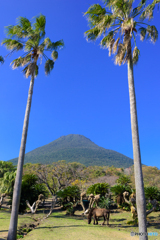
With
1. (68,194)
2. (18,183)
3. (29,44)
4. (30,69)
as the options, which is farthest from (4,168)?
(29,44)

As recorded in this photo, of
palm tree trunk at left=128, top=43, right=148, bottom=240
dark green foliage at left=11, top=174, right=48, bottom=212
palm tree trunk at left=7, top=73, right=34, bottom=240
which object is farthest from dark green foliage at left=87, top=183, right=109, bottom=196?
palm tree trunk at left=128, top=43, right=148, bottom=240

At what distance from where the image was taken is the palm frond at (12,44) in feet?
34.3

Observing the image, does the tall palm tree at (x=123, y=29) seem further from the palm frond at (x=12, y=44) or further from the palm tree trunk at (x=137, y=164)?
the palm frond at (x=12, y=44)

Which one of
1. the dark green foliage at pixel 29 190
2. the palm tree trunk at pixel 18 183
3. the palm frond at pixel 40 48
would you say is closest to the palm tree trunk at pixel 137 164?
the palm tree trunk at pixel 18 183

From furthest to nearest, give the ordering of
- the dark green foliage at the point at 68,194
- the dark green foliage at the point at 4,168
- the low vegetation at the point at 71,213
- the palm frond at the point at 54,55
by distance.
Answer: the dark green foliage at the point at 4,168
the dark green foliage at the point at 68,194
the palm frond at the point at 54,55
the low vegetation at the point at 71,213

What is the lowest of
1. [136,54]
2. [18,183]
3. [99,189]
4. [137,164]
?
[99,189]

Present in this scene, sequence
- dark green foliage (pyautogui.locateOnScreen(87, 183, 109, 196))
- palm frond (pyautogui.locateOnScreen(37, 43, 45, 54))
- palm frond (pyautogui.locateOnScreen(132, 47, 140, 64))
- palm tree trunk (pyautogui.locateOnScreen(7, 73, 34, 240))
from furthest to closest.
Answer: dark green foliage (pyautogui.locateOnScreen(87, 183, 109, 196)) < palm frond (pyautogui.locateOnScreen(37, 43, 45, 54)) < palm frond (pyautogui.locateOnScreen(132, 47, 140, 64)) < palm tree trunk (pyautogui.locateOnScreen(7, 73, 34, 240))

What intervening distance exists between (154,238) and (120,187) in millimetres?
6992

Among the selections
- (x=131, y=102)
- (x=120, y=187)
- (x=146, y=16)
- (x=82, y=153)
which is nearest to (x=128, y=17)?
(x=146, y=16)

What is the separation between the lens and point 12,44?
10461 millimetres

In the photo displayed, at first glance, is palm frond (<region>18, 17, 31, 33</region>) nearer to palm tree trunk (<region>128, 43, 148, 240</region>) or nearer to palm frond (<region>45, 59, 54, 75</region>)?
palm frond (<region>45, 59, 54, 75</region>)

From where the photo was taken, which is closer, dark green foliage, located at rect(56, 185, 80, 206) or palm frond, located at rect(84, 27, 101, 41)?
palm frond, located at rect(84, 27, 101, 41)

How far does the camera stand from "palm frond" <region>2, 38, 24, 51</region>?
10441 mm

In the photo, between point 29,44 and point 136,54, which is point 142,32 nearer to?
point 136,54
